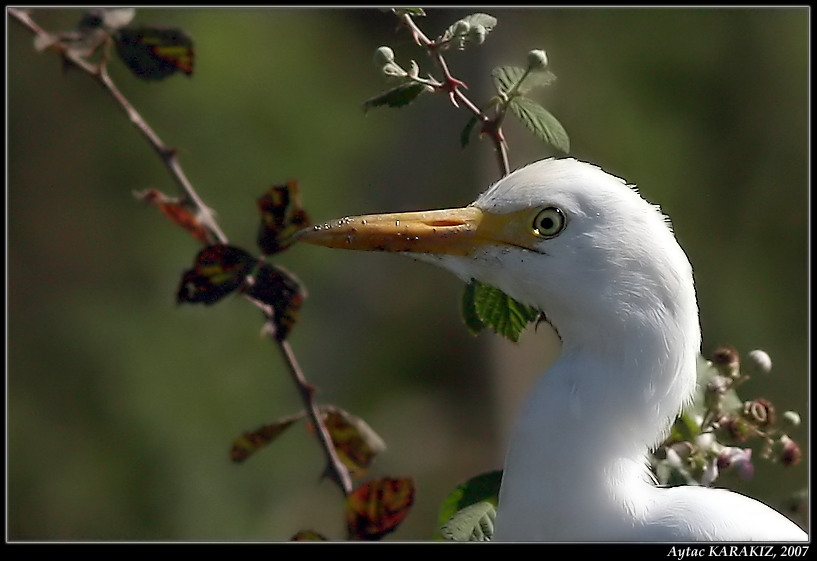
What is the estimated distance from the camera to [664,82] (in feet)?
20.7

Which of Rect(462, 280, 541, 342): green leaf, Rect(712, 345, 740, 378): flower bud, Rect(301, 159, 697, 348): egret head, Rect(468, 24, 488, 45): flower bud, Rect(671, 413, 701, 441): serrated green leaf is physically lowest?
Rect(671, 413, 701, 441): serrated green leaf

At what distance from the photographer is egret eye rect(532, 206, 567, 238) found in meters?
1.48

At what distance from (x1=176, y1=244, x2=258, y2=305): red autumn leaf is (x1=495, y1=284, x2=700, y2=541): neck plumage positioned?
0.49 m

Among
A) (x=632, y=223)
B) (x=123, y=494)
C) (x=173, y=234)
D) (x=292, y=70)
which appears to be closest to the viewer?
(x=632, y=223)


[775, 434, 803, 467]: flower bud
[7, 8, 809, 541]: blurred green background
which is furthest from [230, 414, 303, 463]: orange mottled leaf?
[7, 8, 809, 541]: blurred green background

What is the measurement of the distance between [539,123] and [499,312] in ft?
0.91

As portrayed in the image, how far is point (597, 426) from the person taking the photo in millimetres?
1498

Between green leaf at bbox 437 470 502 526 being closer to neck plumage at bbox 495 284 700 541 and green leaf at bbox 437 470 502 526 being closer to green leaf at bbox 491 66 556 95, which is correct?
neck plumage at bbox 495 284 700 541

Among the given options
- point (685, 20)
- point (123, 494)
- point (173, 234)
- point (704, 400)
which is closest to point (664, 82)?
point (685, 20)

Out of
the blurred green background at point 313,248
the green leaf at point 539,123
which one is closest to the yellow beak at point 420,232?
the green leaf at point 539,123

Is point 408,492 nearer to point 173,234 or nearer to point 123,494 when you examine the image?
point 123,494

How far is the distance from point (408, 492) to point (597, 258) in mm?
447

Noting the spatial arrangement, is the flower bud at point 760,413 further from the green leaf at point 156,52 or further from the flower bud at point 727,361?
the green leaf at point 156,52

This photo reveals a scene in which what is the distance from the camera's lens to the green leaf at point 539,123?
1.49 meters
